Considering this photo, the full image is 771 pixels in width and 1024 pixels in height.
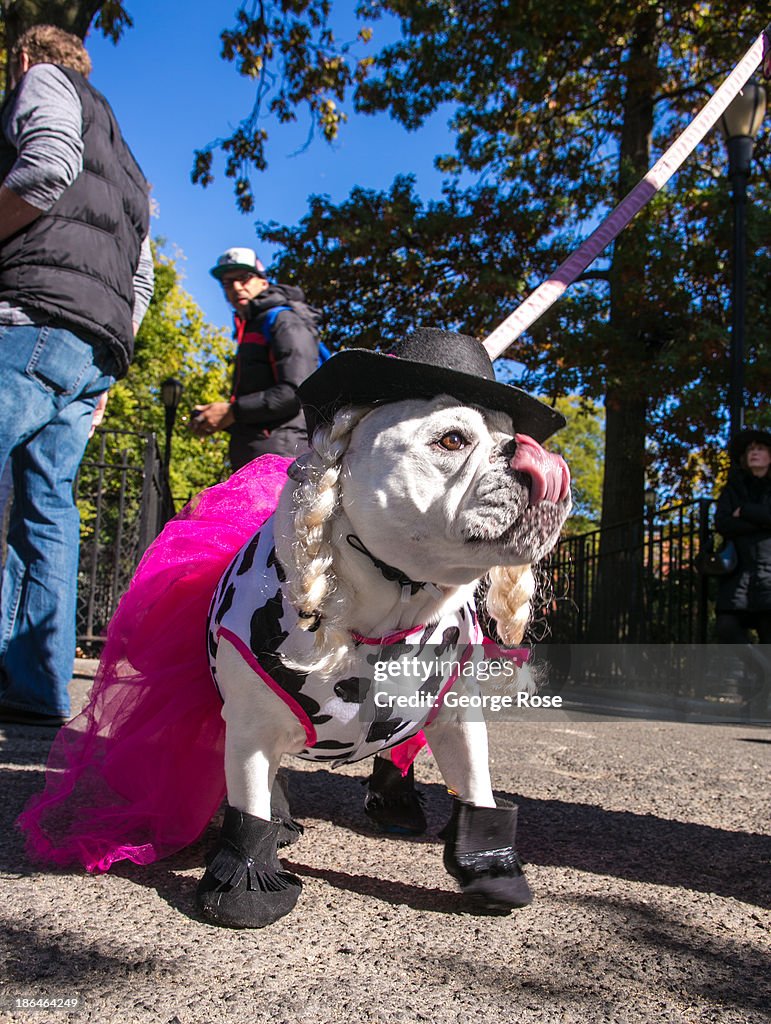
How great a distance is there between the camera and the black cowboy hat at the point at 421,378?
5.66 ft

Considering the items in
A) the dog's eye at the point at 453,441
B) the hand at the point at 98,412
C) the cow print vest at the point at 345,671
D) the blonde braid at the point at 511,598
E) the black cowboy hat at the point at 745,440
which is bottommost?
the cow print vest at the point at 345,671

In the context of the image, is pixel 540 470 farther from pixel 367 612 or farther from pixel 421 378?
pixel 367 612

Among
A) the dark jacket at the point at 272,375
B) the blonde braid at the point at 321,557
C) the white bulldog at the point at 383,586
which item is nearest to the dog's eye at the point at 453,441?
the white bulldog at the point at 383,586

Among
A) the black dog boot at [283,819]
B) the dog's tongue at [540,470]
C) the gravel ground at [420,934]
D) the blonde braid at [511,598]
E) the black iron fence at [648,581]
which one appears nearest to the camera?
the gravel ground at [420,934]

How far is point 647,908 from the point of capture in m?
1.93

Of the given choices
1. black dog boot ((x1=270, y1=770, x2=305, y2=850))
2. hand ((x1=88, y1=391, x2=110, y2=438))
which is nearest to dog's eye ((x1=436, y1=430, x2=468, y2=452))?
black dog boot ((x1=270, y1=770, x2=305, y2=850))

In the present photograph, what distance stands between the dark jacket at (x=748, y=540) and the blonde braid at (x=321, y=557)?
4931 millimetres

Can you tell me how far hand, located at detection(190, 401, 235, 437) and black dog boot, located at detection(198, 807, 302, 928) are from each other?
86.6 inches

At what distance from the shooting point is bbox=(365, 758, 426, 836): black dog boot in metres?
2.51

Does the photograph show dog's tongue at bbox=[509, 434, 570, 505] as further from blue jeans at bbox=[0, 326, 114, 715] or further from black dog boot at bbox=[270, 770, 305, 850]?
blue jeans at bbox=[0, 326, 114, 715]

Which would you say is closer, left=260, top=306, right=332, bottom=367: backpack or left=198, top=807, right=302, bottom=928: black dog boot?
left=198, top=807, right=302, bottom=928: black dog boot

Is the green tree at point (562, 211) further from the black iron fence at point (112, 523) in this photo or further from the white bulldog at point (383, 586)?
the white bulldog at point (383, 586)

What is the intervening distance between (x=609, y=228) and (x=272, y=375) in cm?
207

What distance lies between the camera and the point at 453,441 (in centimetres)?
171
